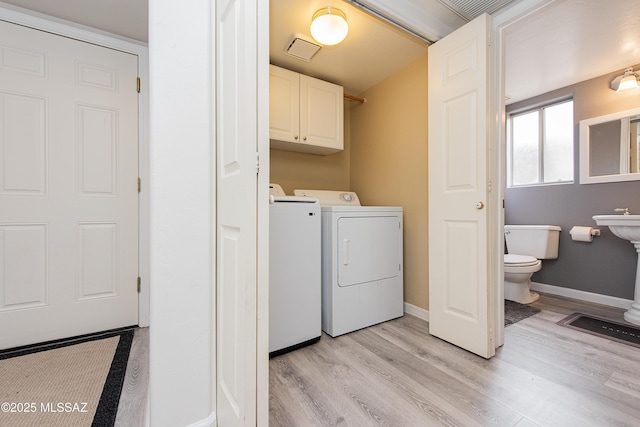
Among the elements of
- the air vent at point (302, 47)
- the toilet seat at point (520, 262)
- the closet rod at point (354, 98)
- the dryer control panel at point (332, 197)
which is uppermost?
the air vent at point (302, 47)

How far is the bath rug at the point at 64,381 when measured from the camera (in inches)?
44.6

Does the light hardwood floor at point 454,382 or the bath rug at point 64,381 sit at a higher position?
the bath rug at point 64,381

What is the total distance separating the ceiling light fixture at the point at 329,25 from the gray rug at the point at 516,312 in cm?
241

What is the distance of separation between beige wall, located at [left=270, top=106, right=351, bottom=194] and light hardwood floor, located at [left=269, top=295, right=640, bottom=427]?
1.42 m

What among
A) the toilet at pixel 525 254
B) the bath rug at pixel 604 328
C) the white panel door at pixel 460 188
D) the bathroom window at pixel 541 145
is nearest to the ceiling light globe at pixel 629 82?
the bathroom window at pixel 541 145

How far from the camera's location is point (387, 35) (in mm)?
1927

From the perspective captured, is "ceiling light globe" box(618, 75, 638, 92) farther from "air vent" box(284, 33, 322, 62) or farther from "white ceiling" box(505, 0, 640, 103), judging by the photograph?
"air vent" box(284, 33, 322, 62)

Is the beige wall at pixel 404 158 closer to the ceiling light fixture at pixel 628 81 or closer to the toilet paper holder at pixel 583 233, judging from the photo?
the toilet paper holder at pixel 583 233

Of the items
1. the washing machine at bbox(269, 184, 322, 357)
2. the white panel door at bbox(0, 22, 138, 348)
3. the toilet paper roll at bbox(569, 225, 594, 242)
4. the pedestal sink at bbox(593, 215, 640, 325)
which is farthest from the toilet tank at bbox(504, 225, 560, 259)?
the white panel door at bbox(0, 22, 138, 348)

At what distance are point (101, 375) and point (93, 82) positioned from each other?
1910mm

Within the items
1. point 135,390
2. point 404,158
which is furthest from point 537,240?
point 135,390

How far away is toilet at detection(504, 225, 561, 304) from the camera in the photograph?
249 cm

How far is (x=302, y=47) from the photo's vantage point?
2006mm

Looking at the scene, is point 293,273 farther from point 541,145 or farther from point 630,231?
Answer: point 541,145
